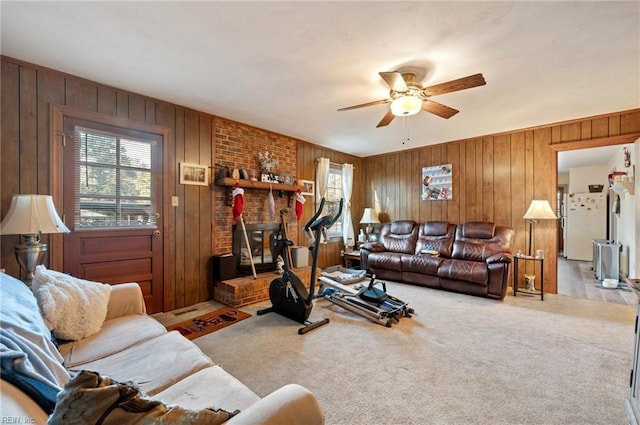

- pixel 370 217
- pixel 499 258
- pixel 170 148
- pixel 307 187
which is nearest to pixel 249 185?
Answer: pixel 170 148

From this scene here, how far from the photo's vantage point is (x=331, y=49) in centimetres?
228

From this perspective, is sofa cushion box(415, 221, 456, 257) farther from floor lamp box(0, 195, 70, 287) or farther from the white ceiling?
floor lamp box(0, 195, 70, 287)

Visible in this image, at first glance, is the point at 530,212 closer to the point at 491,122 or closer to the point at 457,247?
the point at 457,247

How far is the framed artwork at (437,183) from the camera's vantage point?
17.3 feet

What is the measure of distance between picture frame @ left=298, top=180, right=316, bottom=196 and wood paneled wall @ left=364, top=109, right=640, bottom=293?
1.85m

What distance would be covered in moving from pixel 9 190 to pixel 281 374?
2.78 meters

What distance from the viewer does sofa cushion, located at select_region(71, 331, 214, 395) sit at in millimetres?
1335

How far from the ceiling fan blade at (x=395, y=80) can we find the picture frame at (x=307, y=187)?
108 inches

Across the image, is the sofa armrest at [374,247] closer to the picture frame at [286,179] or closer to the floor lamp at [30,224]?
the picture frame at [286,179]

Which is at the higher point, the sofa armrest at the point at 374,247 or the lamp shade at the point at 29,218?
the lamp shade at the point at 29,218

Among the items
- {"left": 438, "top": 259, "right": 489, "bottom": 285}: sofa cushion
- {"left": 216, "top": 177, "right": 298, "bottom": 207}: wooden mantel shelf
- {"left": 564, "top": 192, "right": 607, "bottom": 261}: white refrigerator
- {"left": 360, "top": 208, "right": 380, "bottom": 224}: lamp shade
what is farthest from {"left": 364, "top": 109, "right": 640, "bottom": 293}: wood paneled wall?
{"left": 564, "top": 192, "right": 607, "bottom": 261}: white refrigerator

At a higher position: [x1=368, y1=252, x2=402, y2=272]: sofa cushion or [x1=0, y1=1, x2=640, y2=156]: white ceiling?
[x1=0, y1=1, x2=640, y2=156]: white ceiling

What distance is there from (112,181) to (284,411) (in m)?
3.12

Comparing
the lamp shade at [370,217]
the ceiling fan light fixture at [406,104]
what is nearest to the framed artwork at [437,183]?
the lamp shade at [370,217]
